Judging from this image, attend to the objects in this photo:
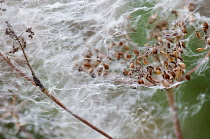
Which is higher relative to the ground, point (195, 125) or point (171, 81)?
point (171, 81)

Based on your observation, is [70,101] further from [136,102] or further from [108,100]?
[136,102]

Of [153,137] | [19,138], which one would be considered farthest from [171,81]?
[19,138]

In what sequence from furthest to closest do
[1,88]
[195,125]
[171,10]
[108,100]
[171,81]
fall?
1. [195,125]
2. [108,100]
3. [1,88]
4. [171,10]
5. [171,81]

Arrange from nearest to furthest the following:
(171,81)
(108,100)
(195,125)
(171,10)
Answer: (171,81) → (171,10) → (108,100) → (195,125)

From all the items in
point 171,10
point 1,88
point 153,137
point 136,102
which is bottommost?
point 153,137

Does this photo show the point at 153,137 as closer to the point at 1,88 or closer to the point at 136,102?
the point at 136,102

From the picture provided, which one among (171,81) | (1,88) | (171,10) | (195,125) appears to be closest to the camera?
(171,81)

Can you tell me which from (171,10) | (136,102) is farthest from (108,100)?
(171,10)

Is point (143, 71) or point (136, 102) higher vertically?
point (143, 71)

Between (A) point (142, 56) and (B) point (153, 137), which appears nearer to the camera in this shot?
(A) point (142, 56)
